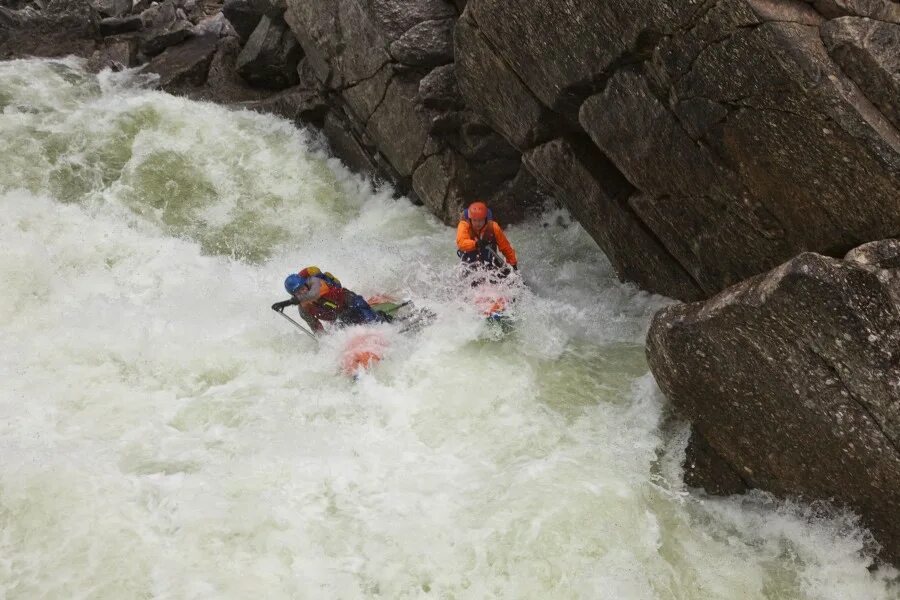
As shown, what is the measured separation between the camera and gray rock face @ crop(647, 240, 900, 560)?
5574 mm

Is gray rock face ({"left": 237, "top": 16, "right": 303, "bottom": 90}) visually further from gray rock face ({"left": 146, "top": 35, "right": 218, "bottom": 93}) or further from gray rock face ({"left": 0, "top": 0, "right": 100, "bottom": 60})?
gray rock face ({"left": 0, "top": 0, "right": 100, "bottom": 60})

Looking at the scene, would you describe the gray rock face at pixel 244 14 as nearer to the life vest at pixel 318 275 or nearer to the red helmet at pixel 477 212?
the red helmet at pixel 477 212

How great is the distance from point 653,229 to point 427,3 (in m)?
5.50

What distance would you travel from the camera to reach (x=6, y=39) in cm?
1705

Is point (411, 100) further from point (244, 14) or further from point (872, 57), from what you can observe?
point (872, 57)

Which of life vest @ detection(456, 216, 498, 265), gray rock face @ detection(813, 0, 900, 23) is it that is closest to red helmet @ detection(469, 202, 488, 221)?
life vest @ detection(456, 216, 498, 265)

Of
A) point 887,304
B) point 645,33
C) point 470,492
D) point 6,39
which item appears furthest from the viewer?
point 6,39

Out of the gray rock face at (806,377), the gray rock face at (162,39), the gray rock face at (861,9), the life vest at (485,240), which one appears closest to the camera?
the gray rock face at (806,377)

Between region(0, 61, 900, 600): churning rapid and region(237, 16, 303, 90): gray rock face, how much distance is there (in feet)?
14.6

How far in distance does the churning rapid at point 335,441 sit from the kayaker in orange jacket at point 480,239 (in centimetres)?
62

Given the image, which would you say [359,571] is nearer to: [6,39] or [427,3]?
[427,3]

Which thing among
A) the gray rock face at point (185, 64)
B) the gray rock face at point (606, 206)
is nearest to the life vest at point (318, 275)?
the gray rock face at point (606, 206)

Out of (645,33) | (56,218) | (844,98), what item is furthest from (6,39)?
(844,98)

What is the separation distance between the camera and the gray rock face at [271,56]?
14.4 metres
